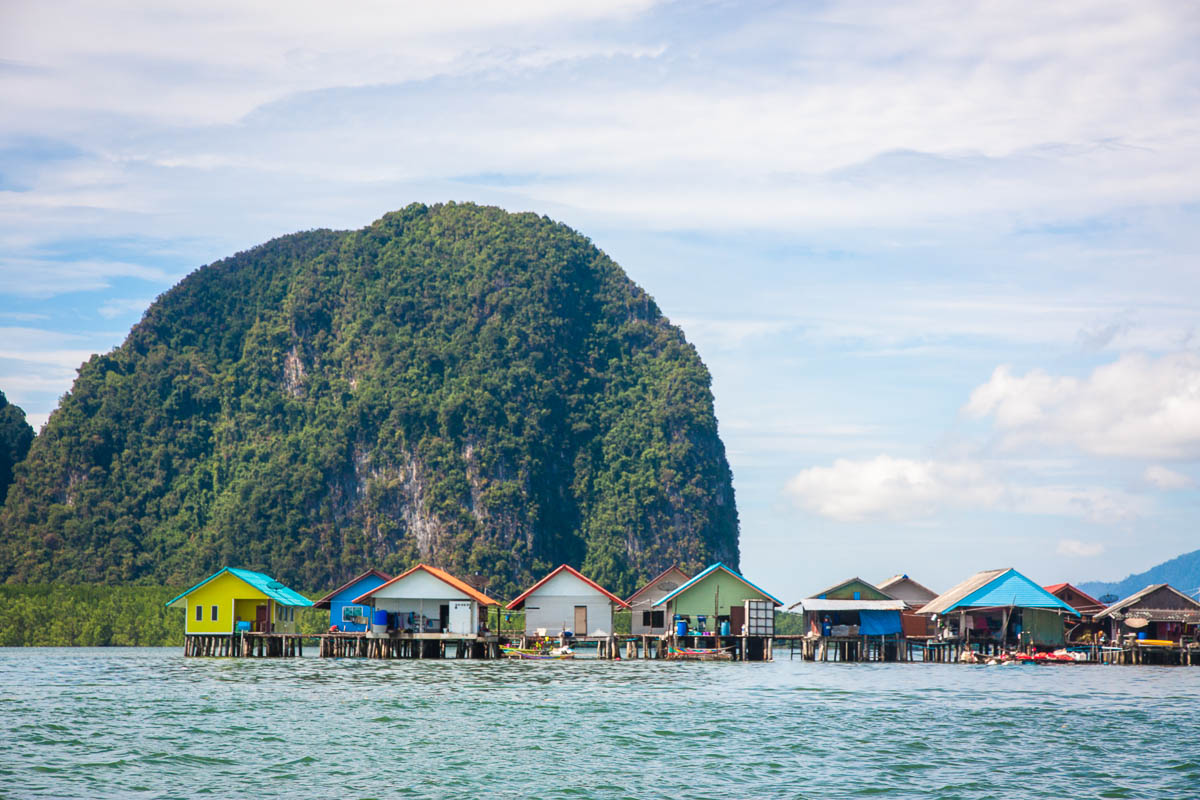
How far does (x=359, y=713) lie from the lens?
3222 centimetres

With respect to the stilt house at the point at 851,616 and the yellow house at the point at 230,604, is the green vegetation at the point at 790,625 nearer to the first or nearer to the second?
the stilt house at the point at 851,616

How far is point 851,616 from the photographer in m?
60.9

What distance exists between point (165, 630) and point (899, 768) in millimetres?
67761

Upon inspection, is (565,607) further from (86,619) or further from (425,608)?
(86,619)

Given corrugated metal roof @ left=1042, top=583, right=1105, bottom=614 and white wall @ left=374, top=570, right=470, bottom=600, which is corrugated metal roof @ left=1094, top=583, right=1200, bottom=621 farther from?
white wall @ left=374, top=570, right=470, bottom=600

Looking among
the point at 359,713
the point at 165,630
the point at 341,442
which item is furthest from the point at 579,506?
the point at 359,713

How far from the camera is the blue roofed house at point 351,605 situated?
198 ft

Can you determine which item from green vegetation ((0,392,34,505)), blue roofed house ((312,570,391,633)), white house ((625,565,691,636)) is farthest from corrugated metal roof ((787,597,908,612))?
green vegetation ((0,392,34,505))

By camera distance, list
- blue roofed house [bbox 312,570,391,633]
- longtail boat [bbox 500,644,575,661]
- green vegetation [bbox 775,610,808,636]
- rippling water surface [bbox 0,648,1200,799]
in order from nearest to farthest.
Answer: rippling water surface [bbox 0,648,1200,799], longtail boat [bbox 500,644,575,661], blue roofed house [bbox 312,570,391,633], green vegetation [bbox 775,610,808,636]

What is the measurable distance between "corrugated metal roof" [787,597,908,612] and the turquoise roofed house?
271cm

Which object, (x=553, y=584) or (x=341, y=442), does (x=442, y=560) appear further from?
(x=553, y=584)

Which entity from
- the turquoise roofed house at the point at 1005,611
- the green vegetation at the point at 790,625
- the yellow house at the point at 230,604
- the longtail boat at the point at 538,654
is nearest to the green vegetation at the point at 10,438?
the green vegetation at the point at 790,625

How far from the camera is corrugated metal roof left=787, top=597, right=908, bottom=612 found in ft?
192

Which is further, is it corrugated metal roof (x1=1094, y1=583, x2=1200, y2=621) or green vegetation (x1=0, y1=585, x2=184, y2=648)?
green vegetation (x1=0, y1=585, x2=184, y2=648)
